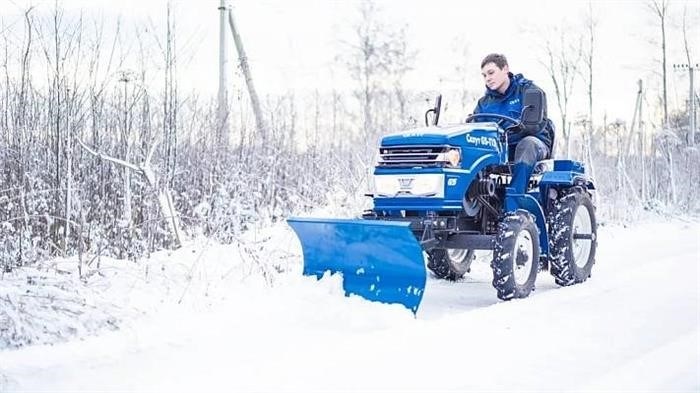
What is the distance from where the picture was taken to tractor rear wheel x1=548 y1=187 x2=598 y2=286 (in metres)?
6.67

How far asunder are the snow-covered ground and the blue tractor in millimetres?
201

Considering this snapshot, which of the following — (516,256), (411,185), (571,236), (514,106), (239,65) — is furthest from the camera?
(239,65)

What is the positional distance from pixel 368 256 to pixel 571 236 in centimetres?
208

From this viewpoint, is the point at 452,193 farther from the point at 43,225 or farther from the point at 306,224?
the point at 43,225

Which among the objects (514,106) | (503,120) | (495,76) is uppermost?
(495,76)

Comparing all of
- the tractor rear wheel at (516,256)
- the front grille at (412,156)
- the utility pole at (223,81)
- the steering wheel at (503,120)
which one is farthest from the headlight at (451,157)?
the utility pole at (223,81)

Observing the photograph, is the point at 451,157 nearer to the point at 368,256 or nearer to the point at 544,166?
the point at 368,256

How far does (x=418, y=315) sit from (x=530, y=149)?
6.10 feet

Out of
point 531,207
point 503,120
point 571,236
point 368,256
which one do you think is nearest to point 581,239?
point 571,236

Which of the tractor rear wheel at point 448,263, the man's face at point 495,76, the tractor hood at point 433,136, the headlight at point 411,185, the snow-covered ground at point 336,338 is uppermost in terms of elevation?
the man's face at point 495,76

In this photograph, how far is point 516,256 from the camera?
19.9 ft

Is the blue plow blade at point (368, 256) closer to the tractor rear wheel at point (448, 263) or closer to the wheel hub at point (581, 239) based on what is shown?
the tractor rear wheel at point (448, 263)

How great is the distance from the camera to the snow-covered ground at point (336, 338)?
12.5 ft

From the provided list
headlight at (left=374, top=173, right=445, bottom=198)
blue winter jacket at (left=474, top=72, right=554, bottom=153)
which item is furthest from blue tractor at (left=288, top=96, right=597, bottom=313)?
blue winter jacket at (left=474, top=72, right=554, bottom=153)
